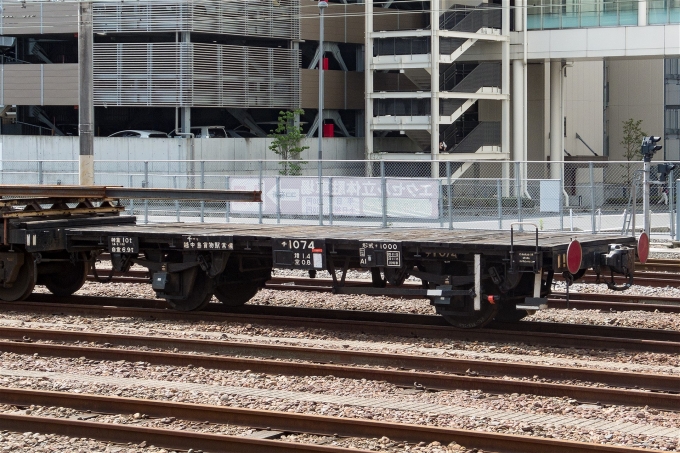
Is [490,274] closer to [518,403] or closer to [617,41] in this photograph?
[518,403]

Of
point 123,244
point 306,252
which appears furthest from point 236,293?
point 306,252

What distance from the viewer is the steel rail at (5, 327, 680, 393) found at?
10508mm

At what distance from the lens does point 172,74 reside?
1861 inches

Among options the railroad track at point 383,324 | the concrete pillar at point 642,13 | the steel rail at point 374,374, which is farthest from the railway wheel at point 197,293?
the concrete pillar at point 642,13

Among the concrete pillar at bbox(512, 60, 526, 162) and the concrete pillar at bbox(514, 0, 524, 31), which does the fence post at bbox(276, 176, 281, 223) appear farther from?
the concrete pillar at bbox(514, 0, 524, 31)

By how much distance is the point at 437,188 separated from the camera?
86.0 ft

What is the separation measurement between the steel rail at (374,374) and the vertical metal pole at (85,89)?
43.7 ft

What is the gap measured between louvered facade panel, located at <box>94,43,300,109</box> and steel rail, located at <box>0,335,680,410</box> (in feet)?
117

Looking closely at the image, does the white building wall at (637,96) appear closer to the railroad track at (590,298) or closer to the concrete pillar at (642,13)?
the concrete pillar at (642,13)

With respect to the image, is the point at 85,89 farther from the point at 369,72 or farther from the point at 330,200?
the point at 369,72

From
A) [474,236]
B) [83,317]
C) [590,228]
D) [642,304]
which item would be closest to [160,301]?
[83,317]

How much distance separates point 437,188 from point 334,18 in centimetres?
2936

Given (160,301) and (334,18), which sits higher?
(334,18)

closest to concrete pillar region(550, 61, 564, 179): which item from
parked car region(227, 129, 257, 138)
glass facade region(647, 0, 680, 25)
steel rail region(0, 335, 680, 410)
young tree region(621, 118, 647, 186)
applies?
glass facade region(647, 0, 680, 25)
